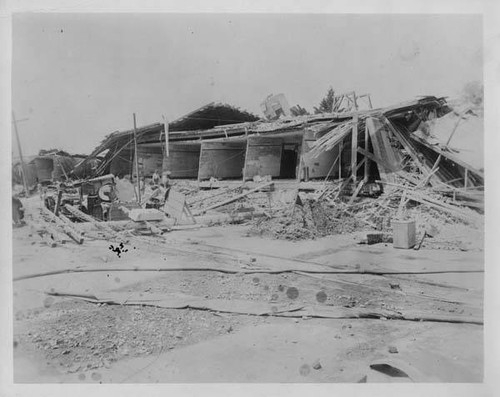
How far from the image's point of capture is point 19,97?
4230 mm

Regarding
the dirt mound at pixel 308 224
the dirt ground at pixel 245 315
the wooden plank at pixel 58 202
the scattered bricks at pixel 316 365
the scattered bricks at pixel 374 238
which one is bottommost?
the scattered bricks at pixel 316 365

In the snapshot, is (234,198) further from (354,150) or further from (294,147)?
(354,150)

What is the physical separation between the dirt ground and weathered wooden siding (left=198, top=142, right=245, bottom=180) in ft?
2.60

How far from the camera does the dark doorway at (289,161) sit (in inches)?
181

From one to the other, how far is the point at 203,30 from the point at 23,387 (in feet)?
13.6

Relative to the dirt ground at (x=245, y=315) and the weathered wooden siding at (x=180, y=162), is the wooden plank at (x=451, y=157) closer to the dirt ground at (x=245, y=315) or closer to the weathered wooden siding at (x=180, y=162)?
the dirt ground at (x=245, y=315)

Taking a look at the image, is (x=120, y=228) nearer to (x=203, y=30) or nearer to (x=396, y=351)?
(x=203, y=30)

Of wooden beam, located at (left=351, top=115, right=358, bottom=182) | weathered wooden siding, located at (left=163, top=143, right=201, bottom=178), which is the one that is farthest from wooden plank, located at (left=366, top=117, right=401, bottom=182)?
weathered wooden siding, located at (left=163, top=143, right=201, bottom=178)

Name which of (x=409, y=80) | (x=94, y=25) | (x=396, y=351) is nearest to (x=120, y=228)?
(x=94, y=25)

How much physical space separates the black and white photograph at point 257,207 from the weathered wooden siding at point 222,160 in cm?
27

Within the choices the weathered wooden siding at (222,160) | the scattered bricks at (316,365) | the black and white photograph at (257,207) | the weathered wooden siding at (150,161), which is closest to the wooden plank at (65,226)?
the black and white photograph at (257,207)

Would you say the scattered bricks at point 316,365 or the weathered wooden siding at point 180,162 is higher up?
the weathered wooden siding at point 180,162

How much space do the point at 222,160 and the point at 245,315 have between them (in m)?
1.79

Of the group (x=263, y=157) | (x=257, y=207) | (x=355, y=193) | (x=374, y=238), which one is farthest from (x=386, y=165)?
(x=257, y=207)
